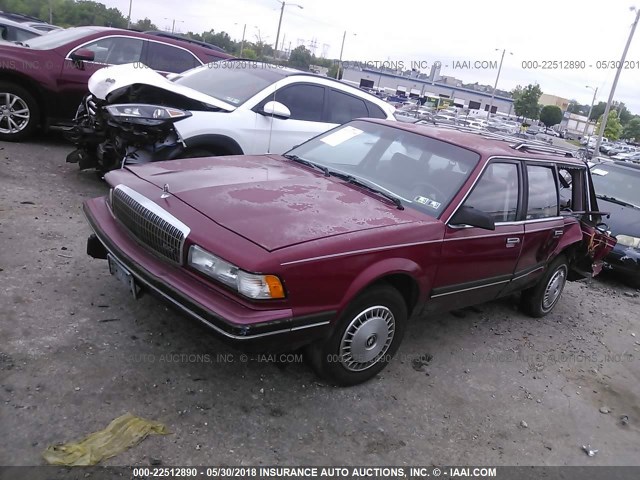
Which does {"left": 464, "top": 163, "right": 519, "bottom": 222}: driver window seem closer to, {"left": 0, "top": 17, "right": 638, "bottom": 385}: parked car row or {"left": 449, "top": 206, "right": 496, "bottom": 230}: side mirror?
{"left": 0, "top": 17, "right": 638, "bottom": 385}: parked car row

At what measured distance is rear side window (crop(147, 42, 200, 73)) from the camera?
328 inches

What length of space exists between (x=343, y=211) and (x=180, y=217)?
3.35ft

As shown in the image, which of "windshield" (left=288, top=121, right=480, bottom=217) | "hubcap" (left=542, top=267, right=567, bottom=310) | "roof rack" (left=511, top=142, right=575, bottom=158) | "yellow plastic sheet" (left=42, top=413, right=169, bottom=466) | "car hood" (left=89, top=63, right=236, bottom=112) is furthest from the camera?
"car hood" (left=89, top=63, right=236, bottom=112)

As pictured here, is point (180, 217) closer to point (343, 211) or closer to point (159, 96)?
point (343, 211)

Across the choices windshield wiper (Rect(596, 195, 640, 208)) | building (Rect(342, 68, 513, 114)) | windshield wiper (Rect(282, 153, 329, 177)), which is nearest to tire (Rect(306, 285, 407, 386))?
windshield wiper (Rect(282, 153, 329, 177))

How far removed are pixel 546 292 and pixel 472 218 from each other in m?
2.34

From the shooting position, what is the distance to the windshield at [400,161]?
3842mm

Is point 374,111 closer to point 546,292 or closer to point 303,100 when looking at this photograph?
point 303,100

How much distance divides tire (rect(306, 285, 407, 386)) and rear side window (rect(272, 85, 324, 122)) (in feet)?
12.1

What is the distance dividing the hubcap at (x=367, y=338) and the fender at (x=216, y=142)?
3246 mm

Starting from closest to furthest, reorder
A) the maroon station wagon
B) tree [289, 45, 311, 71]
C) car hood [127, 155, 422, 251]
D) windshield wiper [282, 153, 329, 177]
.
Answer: the maroon station wagon
car hood [127, 155, 422, 251]
windshield wiper [282, 153, 329, 177]
tree [289, 45, 311, 71]

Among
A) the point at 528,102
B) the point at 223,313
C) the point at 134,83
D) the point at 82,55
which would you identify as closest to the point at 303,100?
the point at 134,83

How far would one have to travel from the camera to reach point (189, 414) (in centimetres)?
292

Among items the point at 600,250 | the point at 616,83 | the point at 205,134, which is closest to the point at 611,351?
the point at 600,250
